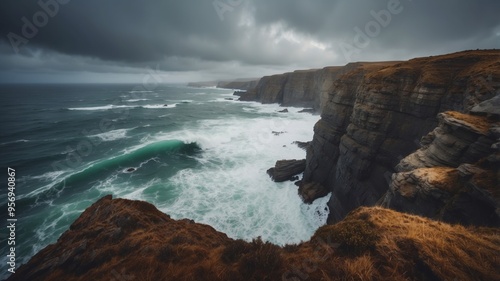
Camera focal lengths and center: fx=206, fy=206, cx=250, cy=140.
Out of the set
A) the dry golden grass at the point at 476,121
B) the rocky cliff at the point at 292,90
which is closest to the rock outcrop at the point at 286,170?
the dry golden grass at the point at 476,121

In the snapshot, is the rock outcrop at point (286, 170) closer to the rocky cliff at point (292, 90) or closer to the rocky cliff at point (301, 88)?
the rocky cliff at point (301, 88)

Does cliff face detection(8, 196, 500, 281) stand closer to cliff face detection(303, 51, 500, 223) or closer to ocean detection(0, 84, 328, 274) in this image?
ocean detection(0, 84, 328, 274)

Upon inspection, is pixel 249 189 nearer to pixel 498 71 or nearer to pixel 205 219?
pixel 205 219

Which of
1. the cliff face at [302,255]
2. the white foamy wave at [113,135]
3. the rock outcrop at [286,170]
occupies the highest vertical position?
the cliff face at [302,255]

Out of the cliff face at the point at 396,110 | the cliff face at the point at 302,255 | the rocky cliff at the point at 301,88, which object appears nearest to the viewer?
the cliff face at the point at 302,255

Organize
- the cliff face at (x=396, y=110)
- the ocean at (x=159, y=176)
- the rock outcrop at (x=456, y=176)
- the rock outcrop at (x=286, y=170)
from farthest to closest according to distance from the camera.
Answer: the rock outcrop at (x=286, y=170)
the ocean at (x=159, y=176)
the cliff face at (x=396, y=110)
the rock outcrop at (x=456, y=176)

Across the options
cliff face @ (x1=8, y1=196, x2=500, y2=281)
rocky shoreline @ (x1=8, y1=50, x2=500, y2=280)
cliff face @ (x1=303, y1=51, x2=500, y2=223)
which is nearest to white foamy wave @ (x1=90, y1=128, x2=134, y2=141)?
rocky shoreline @ (x1=8, y1=50, x2=500, y2=280)

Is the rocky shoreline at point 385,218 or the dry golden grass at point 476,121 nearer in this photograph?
the rocky shoreline at point 385,218
